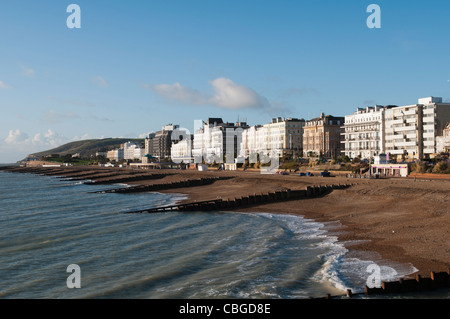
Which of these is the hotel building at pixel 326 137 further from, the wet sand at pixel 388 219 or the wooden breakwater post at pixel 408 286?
the wooden breakwater post at pixel 408 286

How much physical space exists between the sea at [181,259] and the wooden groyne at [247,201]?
21.2 ft

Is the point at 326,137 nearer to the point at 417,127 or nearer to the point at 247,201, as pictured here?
the point at 417,127

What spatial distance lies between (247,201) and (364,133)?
83.7 metres

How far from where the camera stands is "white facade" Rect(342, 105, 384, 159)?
118 m

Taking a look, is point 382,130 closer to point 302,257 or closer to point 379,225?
point 379,225

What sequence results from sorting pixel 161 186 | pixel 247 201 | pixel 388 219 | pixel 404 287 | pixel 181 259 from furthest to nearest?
1. pixel 161 186
2. pixel 247 201
3. pixel 388 219
4. pixel 181 259
5. pixel 404 287

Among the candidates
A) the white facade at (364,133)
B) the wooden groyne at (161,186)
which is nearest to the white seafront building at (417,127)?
the white facade at (364,133)

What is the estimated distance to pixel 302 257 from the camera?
76.7 ft

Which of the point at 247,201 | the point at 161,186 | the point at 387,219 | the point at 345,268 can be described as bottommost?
the point at 345,268

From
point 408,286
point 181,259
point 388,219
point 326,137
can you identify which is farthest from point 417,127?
point 408,286

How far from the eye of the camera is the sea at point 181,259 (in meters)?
18.7

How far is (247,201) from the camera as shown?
48844 mm

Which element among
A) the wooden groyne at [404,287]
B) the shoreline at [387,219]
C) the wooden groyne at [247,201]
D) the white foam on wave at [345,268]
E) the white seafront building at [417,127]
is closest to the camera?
the wooden groyne at [404,287]
